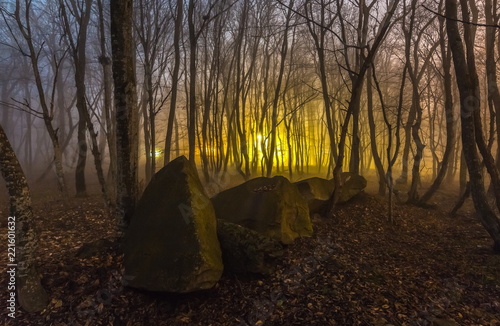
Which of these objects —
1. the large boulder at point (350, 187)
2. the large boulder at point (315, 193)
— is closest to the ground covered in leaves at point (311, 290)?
the large boulder at point (315, 193)

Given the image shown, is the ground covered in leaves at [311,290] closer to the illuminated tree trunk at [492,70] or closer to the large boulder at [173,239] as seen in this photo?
the large boulder at [173,239]

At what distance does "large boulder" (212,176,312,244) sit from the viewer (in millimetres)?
5766

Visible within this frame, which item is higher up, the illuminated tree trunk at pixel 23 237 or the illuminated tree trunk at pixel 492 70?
the illuminated tree trunk at pixel 492 70

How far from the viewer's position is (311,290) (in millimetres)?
4211

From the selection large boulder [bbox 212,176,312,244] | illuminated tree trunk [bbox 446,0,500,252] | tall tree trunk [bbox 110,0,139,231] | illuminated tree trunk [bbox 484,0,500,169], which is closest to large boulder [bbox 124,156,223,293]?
tall tree trunk [bbox 110,0,139,231]

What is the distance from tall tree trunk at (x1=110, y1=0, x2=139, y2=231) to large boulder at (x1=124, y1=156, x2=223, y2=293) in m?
0.33

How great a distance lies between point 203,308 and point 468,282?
13.8ft

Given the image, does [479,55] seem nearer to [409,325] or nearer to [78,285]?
[409,325]

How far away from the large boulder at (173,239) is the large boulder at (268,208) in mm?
1454

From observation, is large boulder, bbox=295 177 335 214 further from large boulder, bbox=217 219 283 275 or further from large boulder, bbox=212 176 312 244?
large boulder, bbox=217 219 283 275

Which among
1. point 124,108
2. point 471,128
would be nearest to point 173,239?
point 124,108

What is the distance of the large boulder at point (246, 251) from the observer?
4320 millimetres

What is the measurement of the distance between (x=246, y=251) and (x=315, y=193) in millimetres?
3697

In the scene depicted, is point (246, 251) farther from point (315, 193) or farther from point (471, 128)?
point (471, 128)
